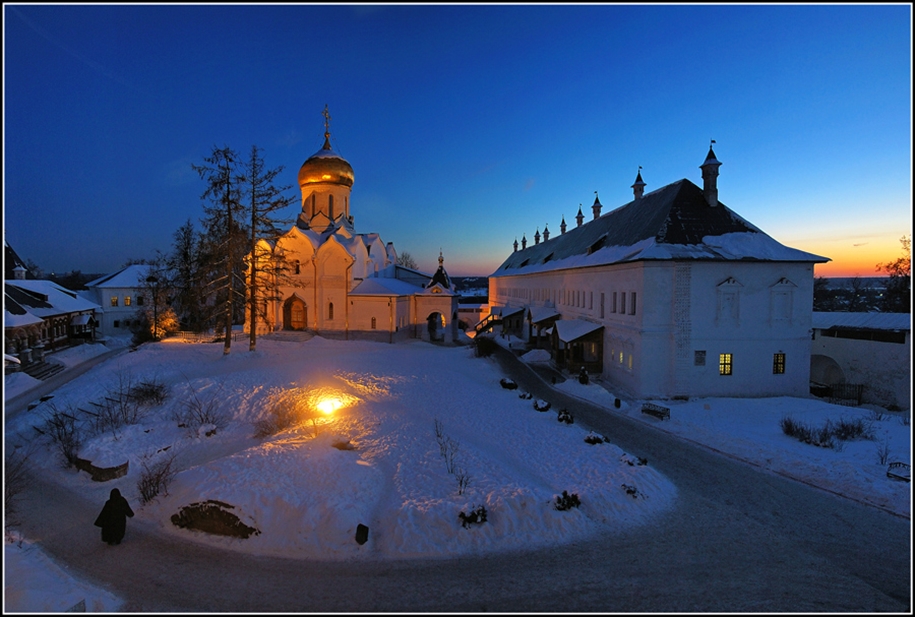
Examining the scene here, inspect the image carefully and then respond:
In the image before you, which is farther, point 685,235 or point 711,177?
point 711,177

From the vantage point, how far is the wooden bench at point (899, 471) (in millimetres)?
10109

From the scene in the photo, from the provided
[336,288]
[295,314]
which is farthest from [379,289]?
[295,314]

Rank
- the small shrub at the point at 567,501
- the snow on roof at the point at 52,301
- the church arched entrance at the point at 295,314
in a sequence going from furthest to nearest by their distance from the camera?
the church arched entrance at the point at 295,314
the snow on roof at the point at 52,301
the small shrub at the point at 567,501

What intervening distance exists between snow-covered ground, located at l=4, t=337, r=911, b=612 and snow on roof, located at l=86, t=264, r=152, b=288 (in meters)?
22.2

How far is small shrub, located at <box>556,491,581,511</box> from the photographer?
28.6 ft

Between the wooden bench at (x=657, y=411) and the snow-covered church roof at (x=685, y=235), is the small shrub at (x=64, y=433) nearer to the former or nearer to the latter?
the wooden bench at (x=657, y=411)

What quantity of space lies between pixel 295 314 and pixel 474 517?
26.1 m

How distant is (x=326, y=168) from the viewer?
32969 mm

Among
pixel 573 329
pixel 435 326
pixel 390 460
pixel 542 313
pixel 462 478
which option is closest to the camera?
pixel 462 478

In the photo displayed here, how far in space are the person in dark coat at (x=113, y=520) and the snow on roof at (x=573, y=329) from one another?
19412 mm

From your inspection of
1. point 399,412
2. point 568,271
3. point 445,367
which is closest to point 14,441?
point 399,412

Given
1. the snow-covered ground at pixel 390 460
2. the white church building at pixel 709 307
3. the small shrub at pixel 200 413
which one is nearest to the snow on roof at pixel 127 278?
the snow-covered ground at pixel 390 460

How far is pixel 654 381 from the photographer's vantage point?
1864 centimetres

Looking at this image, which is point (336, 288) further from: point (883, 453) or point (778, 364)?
point (883, 453)
